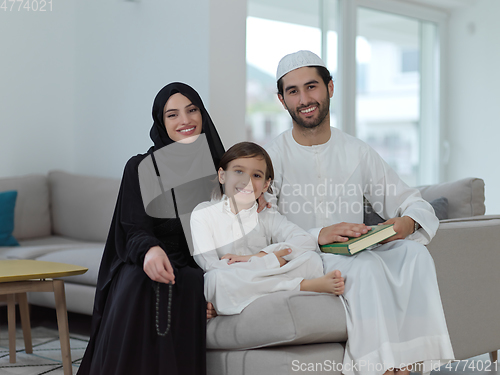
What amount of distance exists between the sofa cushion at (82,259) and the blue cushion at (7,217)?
16.0 inches

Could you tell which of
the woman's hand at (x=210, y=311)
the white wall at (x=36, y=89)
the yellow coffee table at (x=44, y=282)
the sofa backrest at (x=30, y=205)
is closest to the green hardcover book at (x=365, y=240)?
the woman's hand at (x=210, y=311)

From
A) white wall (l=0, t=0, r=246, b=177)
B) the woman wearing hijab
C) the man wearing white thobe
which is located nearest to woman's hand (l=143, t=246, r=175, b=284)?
the woman wearing hijab

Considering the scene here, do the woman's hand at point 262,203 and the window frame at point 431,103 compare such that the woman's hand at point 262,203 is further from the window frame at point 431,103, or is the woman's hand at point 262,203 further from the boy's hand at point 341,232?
the window frame at point 431,103

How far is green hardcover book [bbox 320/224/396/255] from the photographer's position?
183 centimetres

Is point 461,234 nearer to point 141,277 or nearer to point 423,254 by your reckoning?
point 423,254

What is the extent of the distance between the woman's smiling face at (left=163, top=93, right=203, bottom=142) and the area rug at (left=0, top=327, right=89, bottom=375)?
1.13 metres

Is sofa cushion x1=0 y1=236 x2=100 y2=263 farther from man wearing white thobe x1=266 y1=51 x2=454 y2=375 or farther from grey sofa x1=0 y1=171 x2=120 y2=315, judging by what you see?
man wearing white thobe x1=266 y1=51 x2=454 y2=375

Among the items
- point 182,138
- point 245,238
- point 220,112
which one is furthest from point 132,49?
point 245,238

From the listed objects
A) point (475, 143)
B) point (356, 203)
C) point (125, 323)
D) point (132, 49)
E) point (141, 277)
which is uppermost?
point (132, 49)

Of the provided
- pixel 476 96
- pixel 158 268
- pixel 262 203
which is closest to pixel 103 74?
pixel 262 203

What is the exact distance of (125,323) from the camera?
1.72 m

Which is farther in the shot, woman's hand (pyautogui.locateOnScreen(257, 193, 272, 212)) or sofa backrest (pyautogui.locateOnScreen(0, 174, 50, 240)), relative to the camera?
sofa backrest (pyautogui.locateOnScreen(0, 174, 50, 240))

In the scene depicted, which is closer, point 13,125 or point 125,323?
point 125,323

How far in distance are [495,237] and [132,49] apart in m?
2.35
